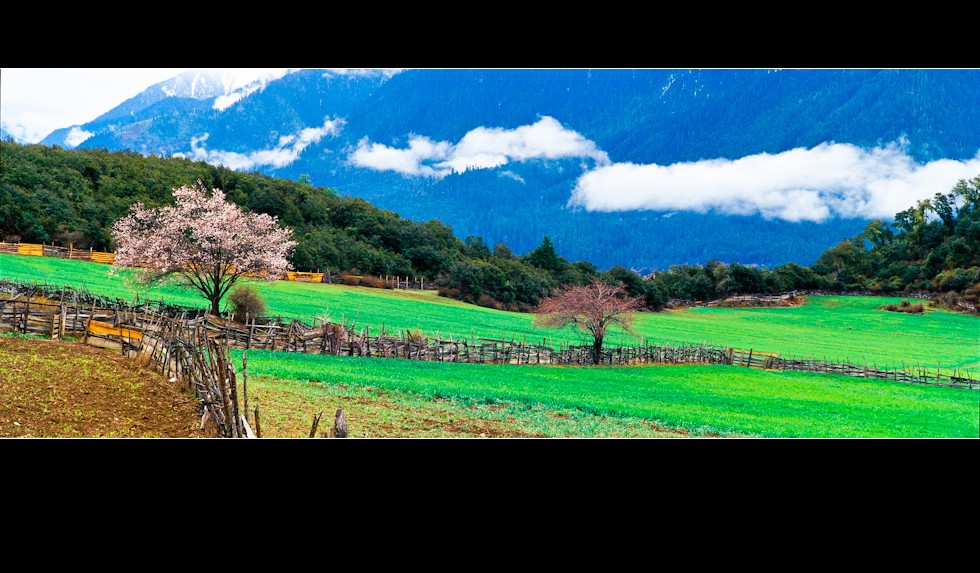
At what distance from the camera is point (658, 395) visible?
1470 cm

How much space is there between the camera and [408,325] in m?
16.8

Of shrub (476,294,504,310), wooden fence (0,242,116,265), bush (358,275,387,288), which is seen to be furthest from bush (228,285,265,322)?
shrub (476,294,504,310)

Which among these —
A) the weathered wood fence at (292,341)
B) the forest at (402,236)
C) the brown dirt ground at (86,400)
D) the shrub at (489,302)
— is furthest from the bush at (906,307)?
the brown dirt ground at (86,400)

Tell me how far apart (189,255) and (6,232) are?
3237mm

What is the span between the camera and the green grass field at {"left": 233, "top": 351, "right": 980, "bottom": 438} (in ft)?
36.9

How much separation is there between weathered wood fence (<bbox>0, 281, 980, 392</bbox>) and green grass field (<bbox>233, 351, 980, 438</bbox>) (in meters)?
0.70

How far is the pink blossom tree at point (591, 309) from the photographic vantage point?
1836 cm

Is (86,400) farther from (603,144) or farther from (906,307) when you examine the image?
(906,307)

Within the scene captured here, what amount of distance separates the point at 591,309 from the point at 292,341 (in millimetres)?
8205

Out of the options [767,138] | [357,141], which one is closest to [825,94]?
[767,138]

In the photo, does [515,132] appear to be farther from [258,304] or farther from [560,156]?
[258,304]

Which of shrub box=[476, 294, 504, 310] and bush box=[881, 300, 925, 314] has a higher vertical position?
bush box=[881, 300, 925, 314]

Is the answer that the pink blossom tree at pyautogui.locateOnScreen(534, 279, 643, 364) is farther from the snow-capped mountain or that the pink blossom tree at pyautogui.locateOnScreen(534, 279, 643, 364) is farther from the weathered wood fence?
the snow-capped mountain

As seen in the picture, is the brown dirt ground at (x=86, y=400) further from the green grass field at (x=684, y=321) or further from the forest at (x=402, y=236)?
the green grass field at (x=684, y=321)
